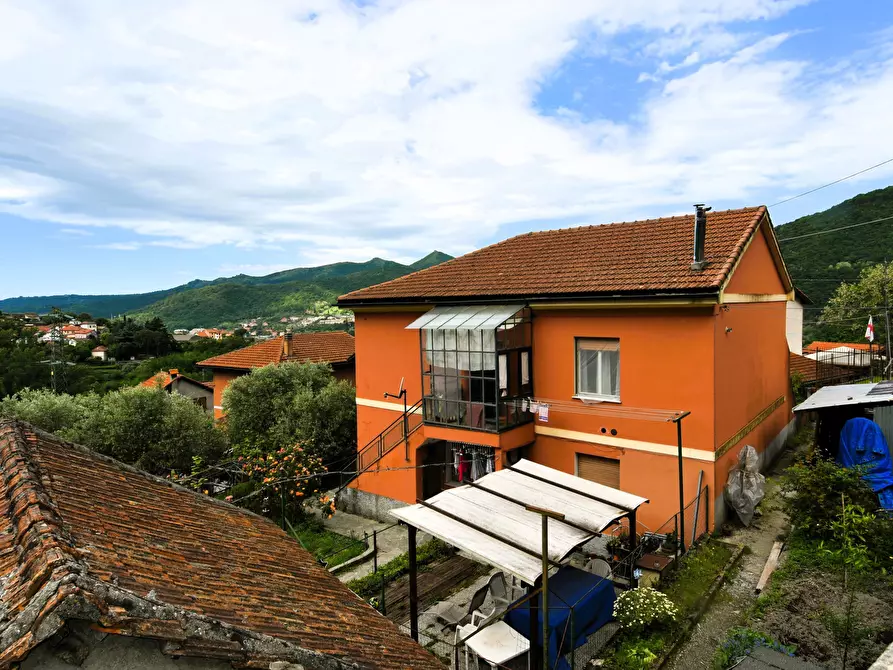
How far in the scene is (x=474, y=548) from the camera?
7.20 m

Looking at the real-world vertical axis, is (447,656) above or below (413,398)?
below

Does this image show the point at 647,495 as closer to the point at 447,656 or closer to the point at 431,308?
the point at 447,656

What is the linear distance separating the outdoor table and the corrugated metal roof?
10663mm

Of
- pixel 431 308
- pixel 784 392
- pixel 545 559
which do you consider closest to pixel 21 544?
pixel 545 559

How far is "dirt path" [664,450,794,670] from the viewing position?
7.76 meters

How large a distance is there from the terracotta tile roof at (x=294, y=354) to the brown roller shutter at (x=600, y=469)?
16.3 m

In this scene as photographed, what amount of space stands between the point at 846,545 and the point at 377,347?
12.8 m

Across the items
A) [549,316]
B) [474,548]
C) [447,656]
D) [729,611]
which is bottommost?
[447,656]

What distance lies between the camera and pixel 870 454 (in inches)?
462

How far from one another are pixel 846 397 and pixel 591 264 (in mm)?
7781

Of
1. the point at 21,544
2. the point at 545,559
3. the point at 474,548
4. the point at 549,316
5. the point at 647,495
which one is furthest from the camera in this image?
the point at 549,316

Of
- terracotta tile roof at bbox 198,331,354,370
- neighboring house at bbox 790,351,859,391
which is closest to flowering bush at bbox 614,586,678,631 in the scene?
neighboring house at bbox 790,351,859,391

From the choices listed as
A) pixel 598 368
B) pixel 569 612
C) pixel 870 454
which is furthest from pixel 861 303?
pixel 569 612

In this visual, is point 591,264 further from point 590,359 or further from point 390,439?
point 390,439
